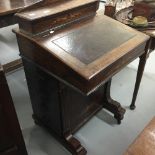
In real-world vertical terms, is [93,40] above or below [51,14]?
below

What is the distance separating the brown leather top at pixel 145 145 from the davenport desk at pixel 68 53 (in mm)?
338

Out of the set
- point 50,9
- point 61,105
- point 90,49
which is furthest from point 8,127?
point 50,9

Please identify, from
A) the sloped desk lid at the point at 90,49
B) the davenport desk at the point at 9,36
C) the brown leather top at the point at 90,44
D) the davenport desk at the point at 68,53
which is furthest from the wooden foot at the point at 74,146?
the davenport desk at the point at 9,36

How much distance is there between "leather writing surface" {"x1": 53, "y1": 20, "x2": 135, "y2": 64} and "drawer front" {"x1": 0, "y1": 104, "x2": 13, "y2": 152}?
1.57 feet

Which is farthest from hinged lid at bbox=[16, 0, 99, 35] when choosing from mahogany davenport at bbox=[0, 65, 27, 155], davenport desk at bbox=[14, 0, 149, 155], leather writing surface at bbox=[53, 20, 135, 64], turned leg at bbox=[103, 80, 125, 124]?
turned leg at bbox=[103, 80, 125, 124]

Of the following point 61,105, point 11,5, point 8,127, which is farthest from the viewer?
point 11,5

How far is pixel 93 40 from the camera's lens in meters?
1.25

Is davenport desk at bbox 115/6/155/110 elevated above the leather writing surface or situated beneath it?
situated beneath

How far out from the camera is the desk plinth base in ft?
4.49

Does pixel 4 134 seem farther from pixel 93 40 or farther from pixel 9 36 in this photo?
pixel 9 36

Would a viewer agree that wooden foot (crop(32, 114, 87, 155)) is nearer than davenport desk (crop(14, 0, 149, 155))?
No

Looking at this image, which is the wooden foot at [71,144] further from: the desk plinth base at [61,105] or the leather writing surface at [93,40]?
the leather writing surface at [93,40]

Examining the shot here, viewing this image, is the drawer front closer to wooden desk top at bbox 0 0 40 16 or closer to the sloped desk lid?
the sloped desk lid

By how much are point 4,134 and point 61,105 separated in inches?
16.8
